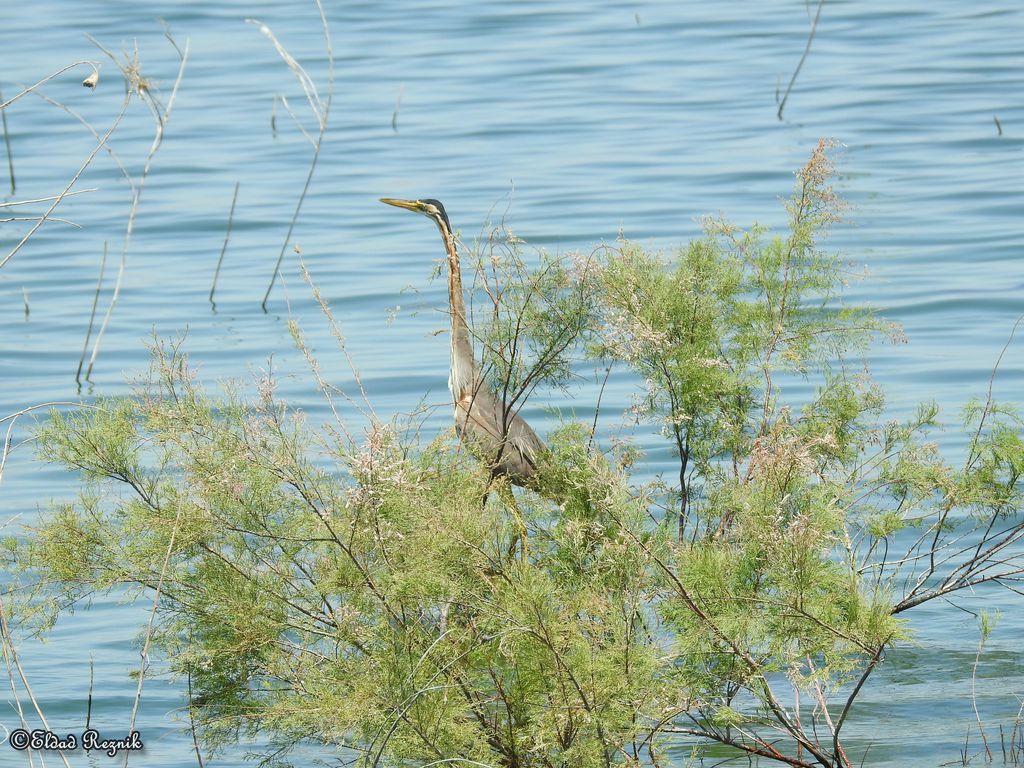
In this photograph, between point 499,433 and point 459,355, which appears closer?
point 499,433

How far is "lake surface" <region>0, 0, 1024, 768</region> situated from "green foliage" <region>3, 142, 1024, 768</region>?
1.26 metres

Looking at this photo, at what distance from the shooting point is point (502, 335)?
16.4 ft

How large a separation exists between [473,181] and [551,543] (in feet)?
35.7

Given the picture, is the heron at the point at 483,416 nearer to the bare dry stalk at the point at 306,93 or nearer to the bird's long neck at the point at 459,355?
the bird's long neck at the point at 459,355

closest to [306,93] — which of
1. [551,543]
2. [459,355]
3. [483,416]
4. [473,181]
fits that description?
[459,355]

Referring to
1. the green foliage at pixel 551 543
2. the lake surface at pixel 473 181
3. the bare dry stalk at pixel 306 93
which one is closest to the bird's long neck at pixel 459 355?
the green foliage at pixel 551 543

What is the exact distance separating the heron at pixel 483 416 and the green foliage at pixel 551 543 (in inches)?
4.3

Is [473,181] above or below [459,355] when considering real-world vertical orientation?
below

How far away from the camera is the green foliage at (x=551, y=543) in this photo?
13.0 feet

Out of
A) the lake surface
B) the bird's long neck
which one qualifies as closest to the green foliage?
the bird's long neck

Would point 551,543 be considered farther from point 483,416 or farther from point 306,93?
point 306,93

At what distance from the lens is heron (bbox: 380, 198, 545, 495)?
17.0 ft

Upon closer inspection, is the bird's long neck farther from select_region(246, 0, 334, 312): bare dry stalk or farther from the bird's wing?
select_region(246, 0, 334, 312): bare dry stalk

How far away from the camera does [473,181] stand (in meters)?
15.3
